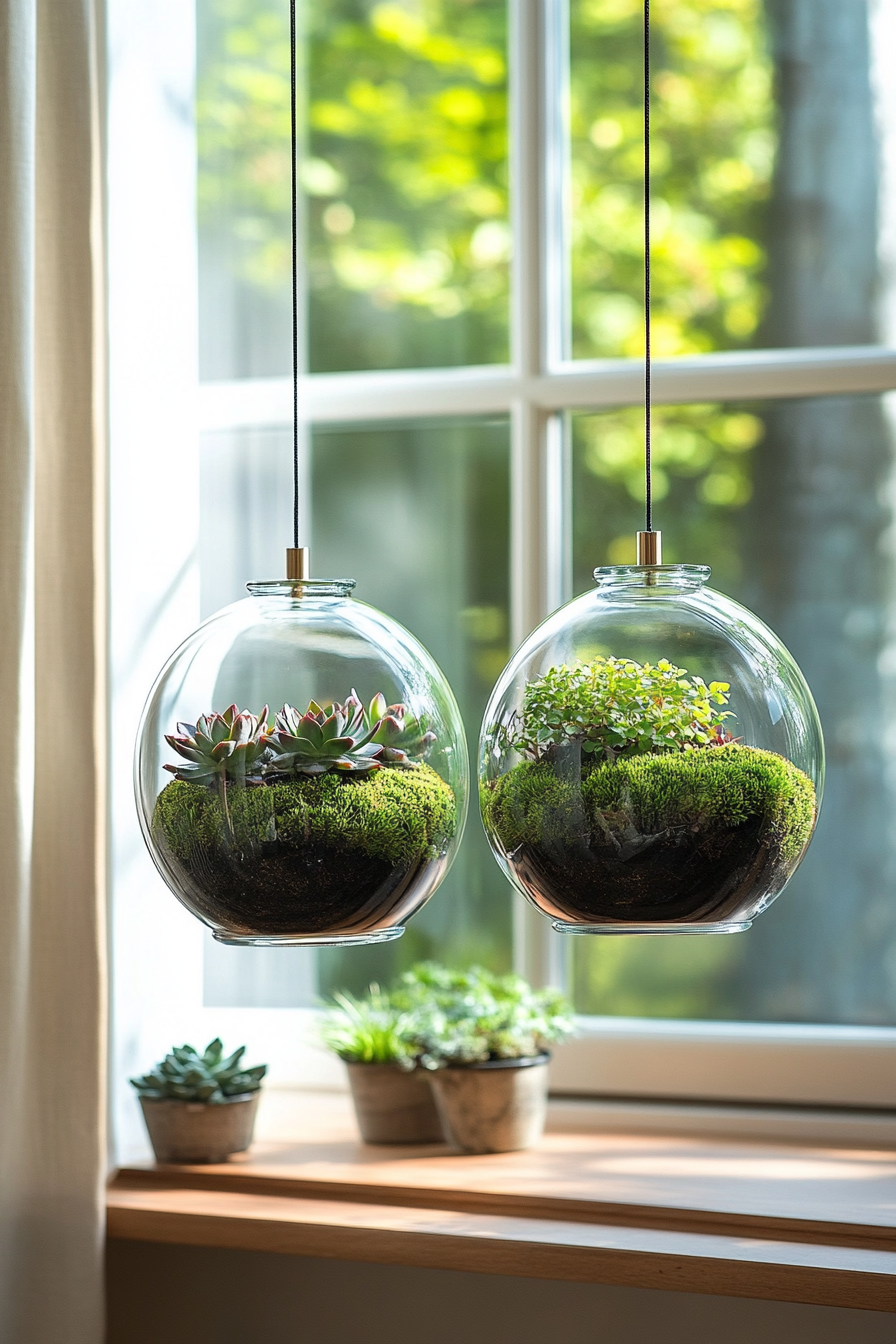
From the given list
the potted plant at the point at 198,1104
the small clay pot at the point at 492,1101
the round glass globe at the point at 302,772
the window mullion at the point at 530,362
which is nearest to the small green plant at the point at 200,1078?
the potted plant at the point at 198,1104

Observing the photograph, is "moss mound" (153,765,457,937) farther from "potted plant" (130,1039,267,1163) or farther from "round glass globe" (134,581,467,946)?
"potted plant" (130,1039,267,1163)

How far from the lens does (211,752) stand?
79 cm

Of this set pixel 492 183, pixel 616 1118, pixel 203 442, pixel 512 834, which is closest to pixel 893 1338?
pixel 616 1118

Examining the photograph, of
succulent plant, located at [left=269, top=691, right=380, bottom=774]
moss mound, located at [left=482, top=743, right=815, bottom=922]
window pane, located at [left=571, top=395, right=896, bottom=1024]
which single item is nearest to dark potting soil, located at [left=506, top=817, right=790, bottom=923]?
moss mound, located at [left=482, top=743, right=815, bottom=922]

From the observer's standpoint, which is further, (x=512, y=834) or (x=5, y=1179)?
(x=5, y=1179)

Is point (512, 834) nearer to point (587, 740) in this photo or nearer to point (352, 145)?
point (587, 740)

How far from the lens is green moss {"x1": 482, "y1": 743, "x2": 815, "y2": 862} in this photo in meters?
0.75

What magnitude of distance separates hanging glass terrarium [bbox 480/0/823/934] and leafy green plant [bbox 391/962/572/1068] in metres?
0.71

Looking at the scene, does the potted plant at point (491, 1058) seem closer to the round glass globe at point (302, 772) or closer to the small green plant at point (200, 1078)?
the small green plant at point (200, 1078)

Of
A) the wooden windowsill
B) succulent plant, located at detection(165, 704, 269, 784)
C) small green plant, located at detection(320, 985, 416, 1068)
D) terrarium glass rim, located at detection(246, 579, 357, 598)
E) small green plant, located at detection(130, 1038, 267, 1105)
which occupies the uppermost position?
terrarium glass rim, located at detection(246, 579, 357, 598)

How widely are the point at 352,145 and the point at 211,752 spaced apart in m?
1.30

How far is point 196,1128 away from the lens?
151 cm

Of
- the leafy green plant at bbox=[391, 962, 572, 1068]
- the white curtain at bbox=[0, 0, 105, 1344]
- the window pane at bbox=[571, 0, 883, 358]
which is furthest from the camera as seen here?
the window pane at bbox=[571, 0, 883, 358]

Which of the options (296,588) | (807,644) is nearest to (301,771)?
(296,588)
